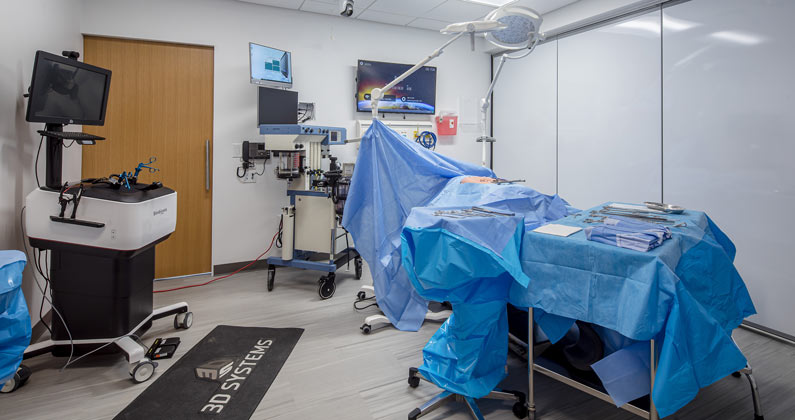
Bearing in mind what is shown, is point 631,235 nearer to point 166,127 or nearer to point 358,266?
point 358,266

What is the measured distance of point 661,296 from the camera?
1269 millimetres

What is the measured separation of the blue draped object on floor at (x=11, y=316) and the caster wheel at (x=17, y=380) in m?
0.66

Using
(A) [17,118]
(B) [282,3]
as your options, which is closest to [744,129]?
(B) [282,3]

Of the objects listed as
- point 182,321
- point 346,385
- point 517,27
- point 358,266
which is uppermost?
point 517,27

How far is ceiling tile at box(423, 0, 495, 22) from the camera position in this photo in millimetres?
3951

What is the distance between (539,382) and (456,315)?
839mm

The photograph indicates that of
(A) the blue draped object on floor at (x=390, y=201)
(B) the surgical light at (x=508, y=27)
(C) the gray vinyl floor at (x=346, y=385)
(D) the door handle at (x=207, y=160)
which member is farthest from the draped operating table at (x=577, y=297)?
(D) the door handle at (x=207, y=160)

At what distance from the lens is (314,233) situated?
3.51m

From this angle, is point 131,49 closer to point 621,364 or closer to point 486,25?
point 486,25

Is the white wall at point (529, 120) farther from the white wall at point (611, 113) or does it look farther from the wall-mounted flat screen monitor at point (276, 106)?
the wall-mounted flat screen monitor at point (276, 106)

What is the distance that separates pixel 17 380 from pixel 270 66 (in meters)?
2.94

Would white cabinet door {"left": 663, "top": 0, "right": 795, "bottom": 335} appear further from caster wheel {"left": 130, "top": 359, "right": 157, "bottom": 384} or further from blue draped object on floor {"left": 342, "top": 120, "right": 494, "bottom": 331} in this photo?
caster wheel {"left": 130, "top": 359, "right": 157, "bottom": 384}

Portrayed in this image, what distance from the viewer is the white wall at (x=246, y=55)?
352 centimetres

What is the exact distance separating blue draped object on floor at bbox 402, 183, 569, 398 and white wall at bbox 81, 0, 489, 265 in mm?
2805
